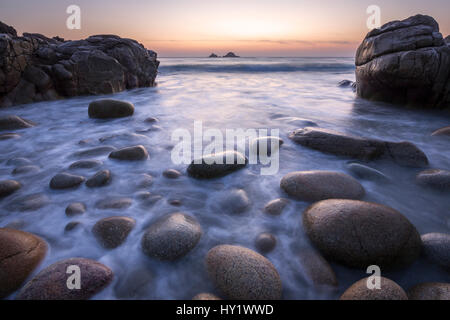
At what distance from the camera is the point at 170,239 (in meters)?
1.62

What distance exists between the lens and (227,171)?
8.73 feet

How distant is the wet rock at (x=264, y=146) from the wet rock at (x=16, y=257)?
7.96ft

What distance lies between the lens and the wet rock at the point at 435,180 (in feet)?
7.56

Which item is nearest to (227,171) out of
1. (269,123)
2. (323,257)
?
(323,257)

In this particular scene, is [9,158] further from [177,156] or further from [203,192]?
[203,192]

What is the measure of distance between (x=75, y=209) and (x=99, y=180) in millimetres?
460

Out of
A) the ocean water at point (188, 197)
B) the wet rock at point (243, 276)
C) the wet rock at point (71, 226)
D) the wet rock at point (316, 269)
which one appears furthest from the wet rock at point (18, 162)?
the wet rock at point (316, 269)

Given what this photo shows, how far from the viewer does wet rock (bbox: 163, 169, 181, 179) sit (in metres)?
2.62

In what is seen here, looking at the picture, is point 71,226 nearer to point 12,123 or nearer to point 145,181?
point 145,181

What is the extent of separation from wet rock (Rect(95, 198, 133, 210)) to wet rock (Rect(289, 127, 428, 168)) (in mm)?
2469

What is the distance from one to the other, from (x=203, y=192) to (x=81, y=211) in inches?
41.9

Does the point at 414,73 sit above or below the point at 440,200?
above

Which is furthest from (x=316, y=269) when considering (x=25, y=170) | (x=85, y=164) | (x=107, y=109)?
(x=107, y=109)

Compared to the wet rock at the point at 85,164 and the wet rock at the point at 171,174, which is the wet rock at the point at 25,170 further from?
the wet rock at the point at 171,174
